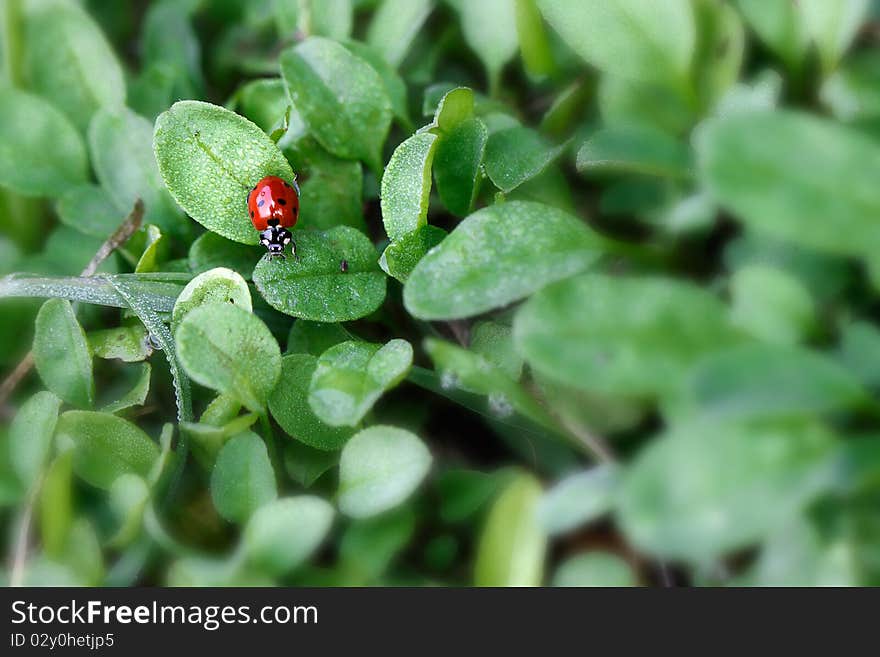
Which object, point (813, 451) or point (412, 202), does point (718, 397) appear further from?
point (412, 202)

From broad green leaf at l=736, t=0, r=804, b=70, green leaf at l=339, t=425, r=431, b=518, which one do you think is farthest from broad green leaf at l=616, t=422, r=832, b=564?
broad green leaf at l=736, t=0, r=804, b=70

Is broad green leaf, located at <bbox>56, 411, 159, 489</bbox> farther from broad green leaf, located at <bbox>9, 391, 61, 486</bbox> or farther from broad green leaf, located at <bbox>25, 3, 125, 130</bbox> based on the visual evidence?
broad green leaf, located at <bbox>25, 3, 125, 130</bbox>

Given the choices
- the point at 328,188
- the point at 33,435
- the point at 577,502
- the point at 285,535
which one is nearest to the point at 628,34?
the point at 328,188

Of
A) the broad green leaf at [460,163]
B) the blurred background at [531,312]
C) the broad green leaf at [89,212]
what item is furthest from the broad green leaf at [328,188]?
the broad green leaf at [89,212]

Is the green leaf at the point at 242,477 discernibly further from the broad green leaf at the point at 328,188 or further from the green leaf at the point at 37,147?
the green leaf at the point at 37,147

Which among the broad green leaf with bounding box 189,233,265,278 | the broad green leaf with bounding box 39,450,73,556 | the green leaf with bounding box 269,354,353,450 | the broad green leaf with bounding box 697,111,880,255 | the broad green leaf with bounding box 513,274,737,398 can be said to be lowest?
the broad green leaf with bounding box 39,450,73,556
